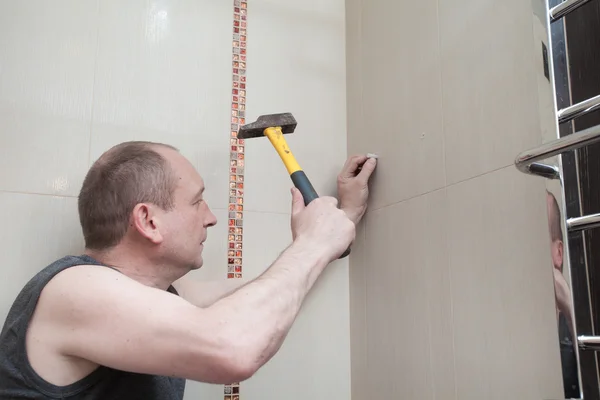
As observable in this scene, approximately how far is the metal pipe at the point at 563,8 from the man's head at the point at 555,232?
11.4 inches

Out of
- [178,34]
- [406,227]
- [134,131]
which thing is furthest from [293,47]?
[406,227]

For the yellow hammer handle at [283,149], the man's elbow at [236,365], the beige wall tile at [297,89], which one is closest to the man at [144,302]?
the man's elbow at [236,365]

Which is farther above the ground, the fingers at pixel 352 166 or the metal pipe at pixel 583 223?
the fingers at pixel 352 166

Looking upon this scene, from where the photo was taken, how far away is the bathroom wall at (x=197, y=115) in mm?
1284

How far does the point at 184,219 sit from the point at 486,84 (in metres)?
0.71

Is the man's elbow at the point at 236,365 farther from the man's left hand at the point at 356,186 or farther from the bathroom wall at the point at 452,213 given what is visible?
the man's left hand at the point at 356,186

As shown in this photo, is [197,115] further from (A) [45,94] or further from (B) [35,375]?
(B) [35,375]

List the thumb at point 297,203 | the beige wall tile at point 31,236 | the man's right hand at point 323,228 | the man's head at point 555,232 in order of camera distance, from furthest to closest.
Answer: the beige wall tile at point 31,236, the thumb at point 297,203, the man's right hand at point 323,228, the man's head at point 555,232

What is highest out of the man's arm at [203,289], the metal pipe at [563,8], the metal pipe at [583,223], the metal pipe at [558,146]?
the metal pipe at [563,8]

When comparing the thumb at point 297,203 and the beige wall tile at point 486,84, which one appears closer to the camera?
the beige wall tile at point 486,84

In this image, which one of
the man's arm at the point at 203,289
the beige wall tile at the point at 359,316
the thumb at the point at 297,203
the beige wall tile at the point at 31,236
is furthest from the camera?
Result: the beige wall tile at the point at 359,316

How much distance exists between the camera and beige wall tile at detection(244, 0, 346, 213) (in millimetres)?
1521

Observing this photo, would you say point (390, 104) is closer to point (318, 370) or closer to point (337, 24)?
point (337, 24)

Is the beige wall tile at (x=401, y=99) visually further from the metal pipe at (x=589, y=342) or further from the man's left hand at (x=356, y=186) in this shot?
the metal pipe at (x=589, y=342)
